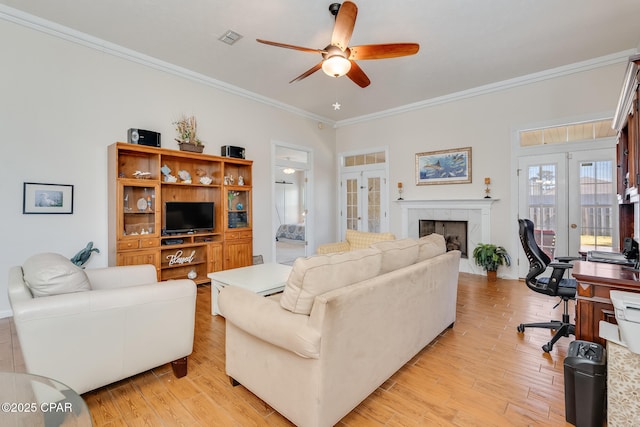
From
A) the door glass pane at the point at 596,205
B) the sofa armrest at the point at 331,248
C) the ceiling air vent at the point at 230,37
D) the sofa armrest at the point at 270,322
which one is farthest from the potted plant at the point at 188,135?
the door glass pane at the point at 596,205

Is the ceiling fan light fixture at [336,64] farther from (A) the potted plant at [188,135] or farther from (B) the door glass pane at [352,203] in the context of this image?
(B) the door glass pane at [352,203]

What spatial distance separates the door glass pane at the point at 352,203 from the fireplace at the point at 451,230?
162 cm

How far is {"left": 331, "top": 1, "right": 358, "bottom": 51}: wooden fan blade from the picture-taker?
235 cm

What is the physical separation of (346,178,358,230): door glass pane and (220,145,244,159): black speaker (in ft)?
9.68

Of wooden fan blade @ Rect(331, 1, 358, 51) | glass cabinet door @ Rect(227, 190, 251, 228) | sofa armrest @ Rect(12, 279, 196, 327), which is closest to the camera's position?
sofa armrest @ Rect(12, 279, 196, 327)

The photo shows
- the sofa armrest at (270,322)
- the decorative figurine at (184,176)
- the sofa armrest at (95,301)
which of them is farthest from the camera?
the decorative figurine at (184,176)

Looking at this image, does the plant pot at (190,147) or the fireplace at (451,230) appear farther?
the fireplace at (451,230)

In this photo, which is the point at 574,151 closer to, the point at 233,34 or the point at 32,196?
the point at 233,34

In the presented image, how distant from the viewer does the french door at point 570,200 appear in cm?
405

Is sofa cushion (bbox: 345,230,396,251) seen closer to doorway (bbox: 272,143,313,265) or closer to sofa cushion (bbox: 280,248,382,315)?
doorway (bbox: 272,143,313,265)

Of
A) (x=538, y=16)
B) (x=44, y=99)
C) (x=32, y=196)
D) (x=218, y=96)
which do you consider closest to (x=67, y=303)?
(x=32, y=196)

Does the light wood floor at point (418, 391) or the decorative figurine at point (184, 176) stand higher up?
the decorative figurine at point (184, 176)

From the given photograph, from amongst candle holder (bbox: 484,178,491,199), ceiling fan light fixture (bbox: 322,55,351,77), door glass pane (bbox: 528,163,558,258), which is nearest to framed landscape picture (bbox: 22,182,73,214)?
ceiling fan light fixture (bbox: 322,55,351,77)

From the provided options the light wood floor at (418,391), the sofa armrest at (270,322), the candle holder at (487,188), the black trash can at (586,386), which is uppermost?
the candle holder at (487,188)
